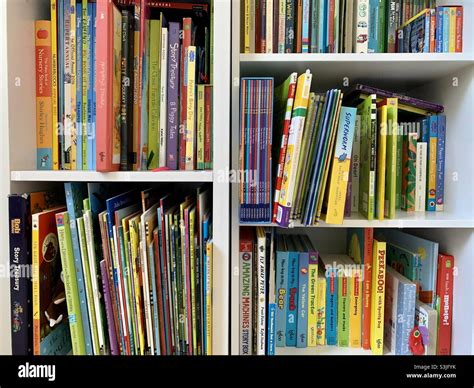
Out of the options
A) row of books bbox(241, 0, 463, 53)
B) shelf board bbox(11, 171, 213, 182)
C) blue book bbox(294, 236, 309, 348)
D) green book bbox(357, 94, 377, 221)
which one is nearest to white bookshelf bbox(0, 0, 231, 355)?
shelf board bbox(11, 171, 213, 182)

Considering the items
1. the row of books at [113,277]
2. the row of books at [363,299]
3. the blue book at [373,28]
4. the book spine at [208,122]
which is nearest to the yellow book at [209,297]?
the row of books at [113,277]

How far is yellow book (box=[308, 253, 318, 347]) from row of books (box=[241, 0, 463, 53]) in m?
0.51

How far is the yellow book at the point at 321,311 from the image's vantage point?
799mm

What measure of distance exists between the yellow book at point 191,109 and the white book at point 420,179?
561mm

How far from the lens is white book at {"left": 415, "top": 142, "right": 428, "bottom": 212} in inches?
31.5

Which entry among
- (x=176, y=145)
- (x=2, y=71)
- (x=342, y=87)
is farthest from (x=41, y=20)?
(x=342, y=87)

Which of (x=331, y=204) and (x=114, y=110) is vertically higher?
(x=114, y=110)

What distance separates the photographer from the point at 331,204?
0.68 meters

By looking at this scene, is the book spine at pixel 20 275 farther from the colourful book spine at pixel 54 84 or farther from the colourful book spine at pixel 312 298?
the colourful book spine at pixel 312 298

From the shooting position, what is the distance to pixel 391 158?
73cm

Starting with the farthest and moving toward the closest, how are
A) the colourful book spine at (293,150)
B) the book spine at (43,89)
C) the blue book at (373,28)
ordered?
the blue book at (373,28), the book spine at (43,89), the colourful book spine at (293,150)

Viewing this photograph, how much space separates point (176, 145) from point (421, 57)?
58cm

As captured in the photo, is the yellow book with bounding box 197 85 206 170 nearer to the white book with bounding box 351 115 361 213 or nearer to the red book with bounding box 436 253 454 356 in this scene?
the white book with bounding box 351 115 361 213

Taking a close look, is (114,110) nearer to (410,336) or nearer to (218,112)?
(218,112)
